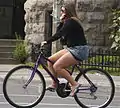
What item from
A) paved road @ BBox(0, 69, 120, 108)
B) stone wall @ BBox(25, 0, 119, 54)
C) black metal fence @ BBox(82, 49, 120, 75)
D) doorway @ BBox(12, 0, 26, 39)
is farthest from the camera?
doorway @ BBox(12, 0, 26, 39)

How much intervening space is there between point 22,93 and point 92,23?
33.1 ft

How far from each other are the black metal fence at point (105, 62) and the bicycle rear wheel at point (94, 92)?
300 inches

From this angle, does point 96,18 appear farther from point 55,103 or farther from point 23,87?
point 23,87

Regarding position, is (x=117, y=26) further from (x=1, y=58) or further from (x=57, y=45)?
(x=1, y=58)

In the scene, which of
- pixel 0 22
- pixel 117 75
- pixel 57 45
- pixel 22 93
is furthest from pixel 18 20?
pixel 22 93

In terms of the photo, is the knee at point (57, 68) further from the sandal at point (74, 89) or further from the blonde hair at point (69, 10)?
the blonde hair at point (69, 10)

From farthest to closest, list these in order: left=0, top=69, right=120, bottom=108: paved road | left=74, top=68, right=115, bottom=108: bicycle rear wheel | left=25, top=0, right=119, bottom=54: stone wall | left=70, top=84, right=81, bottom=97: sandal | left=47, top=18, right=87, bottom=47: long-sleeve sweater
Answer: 1. left=25, top=0, right=119, bottom=54: stone wall
2. left=0, top=69, right=120, bottom=108: paved road
3. left=74, top=68, right=115, bottom=108: bicycle rear wheel
4. left=70, top=84, right=81, bottom=97: sandal
5. left=47, top=18, right=87, bottom=47: long-sleeve sweater

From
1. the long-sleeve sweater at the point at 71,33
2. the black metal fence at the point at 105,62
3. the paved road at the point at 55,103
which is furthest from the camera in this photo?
the black metal fence at the point at 105,62

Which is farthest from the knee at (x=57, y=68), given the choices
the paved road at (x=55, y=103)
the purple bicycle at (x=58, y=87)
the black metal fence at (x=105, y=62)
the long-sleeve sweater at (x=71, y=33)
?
the black metal fence at (x=105, y=62)

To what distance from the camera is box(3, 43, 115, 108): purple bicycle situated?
863 centimetres

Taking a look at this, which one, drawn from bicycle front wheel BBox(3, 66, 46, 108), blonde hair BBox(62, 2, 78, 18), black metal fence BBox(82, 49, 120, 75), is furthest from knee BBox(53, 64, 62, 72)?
black metal fence BBox(82, 49, 120, 75)

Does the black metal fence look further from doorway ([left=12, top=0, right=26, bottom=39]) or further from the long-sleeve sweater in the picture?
the long-sleeve sweater

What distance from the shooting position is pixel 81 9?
1888 cm

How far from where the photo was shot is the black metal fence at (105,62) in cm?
1669
